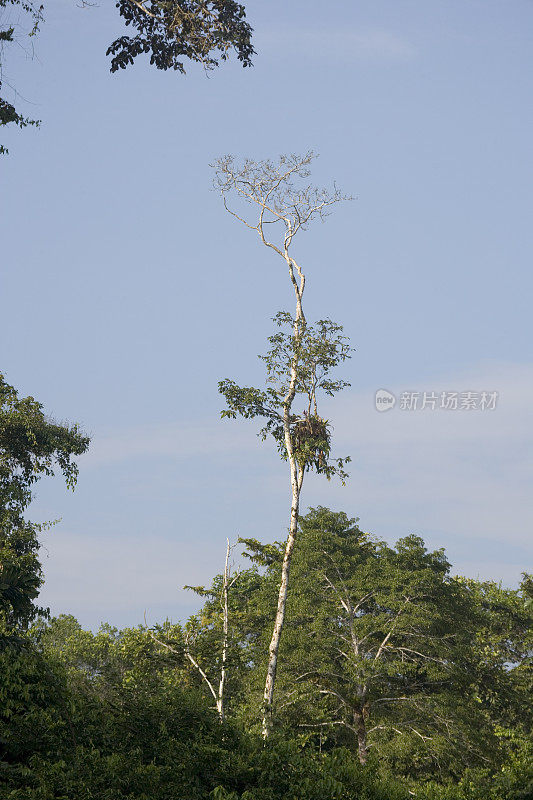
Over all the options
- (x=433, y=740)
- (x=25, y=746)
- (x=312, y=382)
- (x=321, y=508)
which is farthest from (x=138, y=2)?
(x=433, y=740)

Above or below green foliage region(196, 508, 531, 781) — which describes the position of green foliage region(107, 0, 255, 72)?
above

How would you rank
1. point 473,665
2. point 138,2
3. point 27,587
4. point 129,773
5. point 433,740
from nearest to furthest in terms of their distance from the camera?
point 129,773 → point 138,2 → point 27,587 → point 433,740 → point 473,665

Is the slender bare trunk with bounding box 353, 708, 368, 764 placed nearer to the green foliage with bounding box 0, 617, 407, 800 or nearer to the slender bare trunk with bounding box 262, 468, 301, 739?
the slender bare trunk with bounding box 262, 468, 301, 739

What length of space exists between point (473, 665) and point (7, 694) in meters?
19.9

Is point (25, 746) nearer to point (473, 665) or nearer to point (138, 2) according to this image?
point (138, 2)

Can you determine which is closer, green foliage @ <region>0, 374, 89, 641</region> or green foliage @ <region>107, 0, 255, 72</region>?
green foliage @ <region>107, 0, 255, 72</region>

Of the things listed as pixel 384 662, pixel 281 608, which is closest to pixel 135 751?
pixel 281 608

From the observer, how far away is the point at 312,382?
23094mm

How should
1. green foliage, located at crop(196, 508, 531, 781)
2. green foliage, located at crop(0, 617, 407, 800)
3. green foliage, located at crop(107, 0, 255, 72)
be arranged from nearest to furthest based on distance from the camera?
green foliage, located at crop(0, 617, 407, 800) < green foliage, located at crop(107, 0, 255, 72) < green foliage, located at crop(196, 508, 531, 781)

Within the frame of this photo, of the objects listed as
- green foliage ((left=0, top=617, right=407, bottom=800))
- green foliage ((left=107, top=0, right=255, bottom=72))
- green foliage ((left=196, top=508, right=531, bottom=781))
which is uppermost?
green foliage ((left=107, top=0, right=255, bottom=72))

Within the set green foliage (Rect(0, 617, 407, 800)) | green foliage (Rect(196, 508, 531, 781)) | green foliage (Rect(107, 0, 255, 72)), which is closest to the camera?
green foliage (Rect(0, 617, 407, 800))

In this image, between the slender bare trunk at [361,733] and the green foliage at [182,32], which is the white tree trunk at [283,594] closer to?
the slender bare trunk at [361,733]

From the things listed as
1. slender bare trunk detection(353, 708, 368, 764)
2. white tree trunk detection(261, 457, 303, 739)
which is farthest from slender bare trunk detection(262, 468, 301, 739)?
slender bare trunk detection(353, 708, 368, 764)

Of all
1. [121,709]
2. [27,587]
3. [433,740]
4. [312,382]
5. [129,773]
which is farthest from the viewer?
[312,382]
